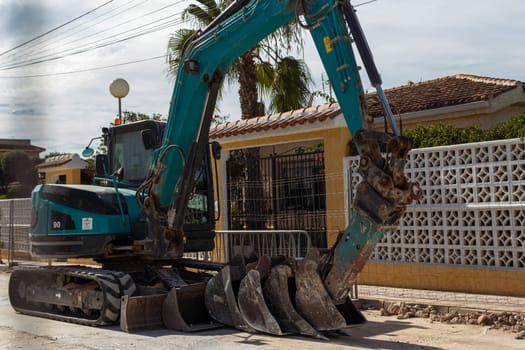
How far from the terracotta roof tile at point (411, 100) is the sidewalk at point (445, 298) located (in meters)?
3.14

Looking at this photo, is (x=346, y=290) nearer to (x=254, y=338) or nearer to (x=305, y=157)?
(x=254, y=338)

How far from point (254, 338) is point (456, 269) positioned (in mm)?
4179

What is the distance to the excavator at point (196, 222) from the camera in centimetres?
669

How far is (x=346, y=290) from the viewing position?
22.3 ft

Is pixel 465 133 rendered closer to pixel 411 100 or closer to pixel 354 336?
pixel 354 336

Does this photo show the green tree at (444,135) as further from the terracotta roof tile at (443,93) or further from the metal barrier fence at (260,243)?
the terracotta roof tile at (443,93)

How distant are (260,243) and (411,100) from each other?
736 centimetres

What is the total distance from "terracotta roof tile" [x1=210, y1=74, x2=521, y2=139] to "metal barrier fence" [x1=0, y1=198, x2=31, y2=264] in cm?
713

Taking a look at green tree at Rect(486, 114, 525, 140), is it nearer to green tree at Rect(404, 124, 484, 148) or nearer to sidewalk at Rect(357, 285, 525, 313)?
green tree at Rect(404, 124, 484, 148)

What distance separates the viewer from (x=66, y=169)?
2016cm

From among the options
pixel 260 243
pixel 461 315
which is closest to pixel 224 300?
pixel 461 315

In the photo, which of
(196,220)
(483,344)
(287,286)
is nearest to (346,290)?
(287,286)

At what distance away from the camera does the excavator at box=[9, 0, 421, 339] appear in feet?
21.9

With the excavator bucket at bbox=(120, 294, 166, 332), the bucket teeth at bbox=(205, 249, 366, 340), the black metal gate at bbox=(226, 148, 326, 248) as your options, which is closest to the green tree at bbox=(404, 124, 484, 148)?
the black metal gate at bbox=(226, 148, 326, 248)
